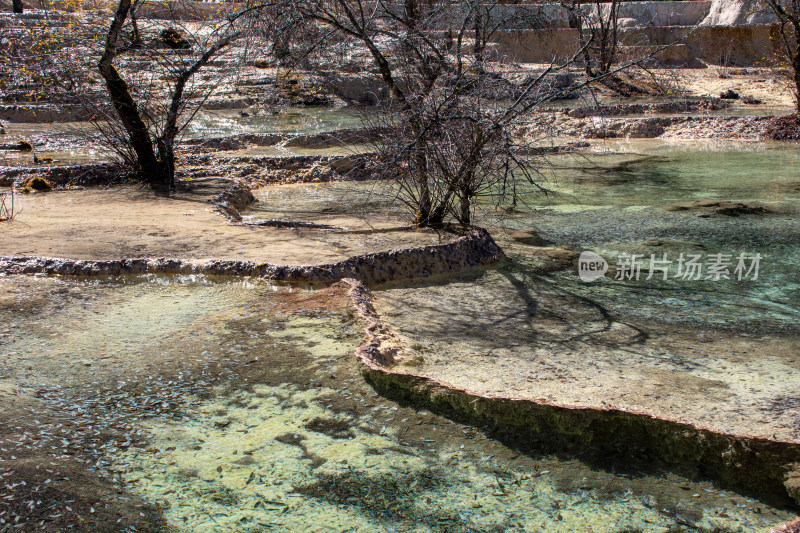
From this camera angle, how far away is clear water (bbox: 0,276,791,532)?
2.56 m

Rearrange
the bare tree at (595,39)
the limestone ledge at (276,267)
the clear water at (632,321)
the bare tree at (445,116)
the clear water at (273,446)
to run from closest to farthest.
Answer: the clear water at (273,446) < the clear water at (632,321) < the limestone ledge at (276,267) < the bare tree at (445,116) < the bare tree at (595,39)

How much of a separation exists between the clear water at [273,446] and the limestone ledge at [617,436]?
3.6 inches

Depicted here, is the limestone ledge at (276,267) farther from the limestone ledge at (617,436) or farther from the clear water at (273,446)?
the limestone ledge at (617,436)

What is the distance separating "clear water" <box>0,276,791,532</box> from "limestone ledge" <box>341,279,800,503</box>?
0.30 feet

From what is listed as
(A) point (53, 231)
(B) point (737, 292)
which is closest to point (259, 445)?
(B) point (737, 292)

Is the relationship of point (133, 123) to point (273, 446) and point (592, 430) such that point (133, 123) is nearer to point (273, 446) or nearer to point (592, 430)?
point (273, 446)

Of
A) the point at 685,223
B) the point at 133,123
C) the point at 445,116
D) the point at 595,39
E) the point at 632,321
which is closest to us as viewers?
the point at 632,321

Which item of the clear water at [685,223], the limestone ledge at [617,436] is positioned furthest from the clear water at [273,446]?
the clear water at [685,223]

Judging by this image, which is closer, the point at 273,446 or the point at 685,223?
the point at 273,446

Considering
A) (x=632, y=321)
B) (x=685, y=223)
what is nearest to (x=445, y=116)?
(x=632, y=321)

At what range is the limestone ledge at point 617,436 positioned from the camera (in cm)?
275

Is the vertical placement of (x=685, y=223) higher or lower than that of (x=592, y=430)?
higher

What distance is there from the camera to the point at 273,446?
9.83 feet

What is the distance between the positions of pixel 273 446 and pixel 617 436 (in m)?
1.39
